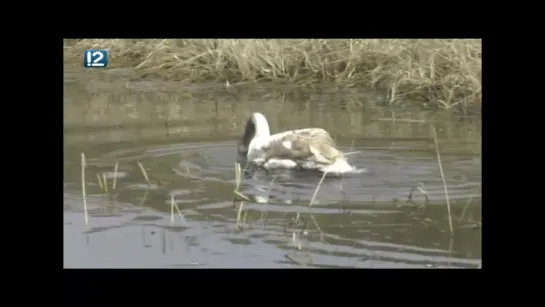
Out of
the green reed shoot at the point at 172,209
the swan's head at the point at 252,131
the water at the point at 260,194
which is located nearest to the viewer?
the water at the point at 260,194

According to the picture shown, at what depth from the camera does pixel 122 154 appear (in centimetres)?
850

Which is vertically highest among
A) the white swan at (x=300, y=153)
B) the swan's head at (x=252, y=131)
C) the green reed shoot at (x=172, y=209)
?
the swan's head at (x=252, y=131)

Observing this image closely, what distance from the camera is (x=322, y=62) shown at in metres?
12.3

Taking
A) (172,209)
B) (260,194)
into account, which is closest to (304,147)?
(260,194)

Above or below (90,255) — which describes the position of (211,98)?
above

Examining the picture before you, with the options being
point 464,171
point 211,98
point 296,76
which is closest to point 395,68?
point 296,76

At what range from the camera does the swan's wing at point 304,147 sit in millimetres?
7922

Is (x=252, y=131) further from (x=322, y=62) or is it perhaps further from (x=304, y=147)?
(x=322, y=62)

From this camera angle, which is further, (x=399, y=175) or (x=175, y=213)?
(x=399, y=175)

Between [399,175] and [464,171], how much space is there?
0.62m

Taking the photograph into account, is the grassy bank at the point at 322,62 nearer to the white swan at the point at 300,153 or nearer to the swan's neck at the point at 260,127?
the swan's neck at the point at 260,127

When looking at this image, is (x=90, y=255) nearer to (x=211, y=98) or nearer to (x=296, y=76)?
(x=211, y=98)

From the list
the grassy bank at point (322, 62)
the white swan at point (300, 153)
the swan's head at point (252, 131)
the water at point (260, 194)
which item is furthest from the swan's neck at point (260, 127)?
the grassy bank at point (322, 62)

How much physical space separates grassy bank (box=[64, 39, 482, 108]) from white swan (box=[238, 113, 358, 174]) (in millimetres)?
3493
